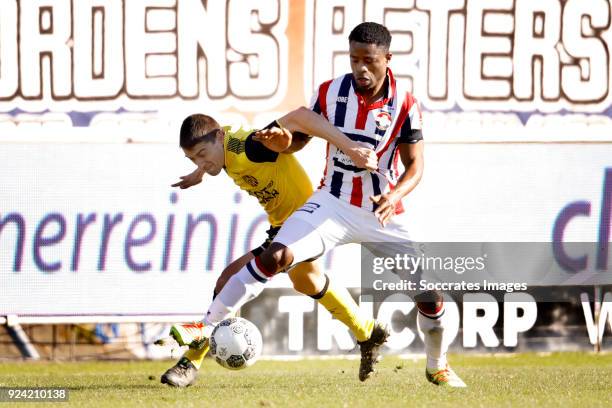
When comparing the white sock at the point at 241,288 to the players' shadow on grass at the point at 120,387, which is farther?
the players' shadow on grass at the point at 120,387

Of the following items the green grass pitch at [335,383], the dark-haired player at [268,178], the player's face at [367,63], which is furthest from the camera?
the dark-haired player at [268,178]

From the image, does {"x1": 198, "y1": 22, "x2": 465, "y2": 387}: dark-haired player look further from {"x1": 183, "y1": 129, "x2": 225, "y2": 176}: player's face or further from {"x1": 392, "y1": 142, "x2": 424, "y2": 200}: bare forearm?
{"x1": 183, "y1": 129, "x2": 225, "y2": 176}: player's face

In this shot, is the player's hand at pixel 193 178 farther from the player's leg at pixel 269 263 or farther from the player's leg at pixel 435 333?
the player's leg at pixel 435 333

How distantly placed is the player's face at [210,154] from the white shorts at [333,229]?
0.65 m

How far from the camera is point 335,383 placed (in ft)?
24.4

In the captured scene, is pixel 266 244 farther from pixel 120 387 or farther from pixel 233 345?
pixel 120 387

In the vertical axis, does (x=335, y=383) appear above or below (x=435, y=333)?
below

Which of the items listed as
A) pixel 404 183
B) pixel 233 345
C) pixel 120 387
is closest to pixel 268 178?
pixel 404 183

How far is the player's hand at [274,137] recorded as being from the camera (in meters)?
6.39

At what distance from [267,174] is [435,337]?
148cm

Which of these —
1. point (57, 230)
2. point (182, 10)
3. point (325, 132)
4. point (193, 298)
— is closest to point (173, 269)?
point (193, 298)

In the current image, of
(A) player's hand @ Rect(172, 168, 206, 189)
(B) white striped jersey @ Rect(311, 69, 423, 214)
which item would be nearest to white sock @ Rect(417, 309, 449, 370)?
(B) white striped jersey @ Rect(311, 69, 423, 214)

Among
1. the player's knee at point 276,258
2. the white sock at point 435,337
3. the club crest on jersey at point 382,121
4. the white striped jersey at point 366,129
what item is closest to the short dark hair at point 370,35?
the white striped jersey at point 366,129

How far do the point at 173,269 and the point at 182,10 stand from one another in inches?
94.3
